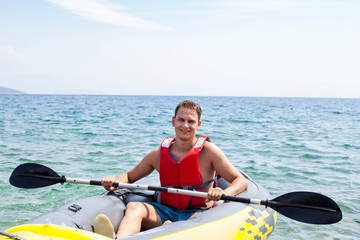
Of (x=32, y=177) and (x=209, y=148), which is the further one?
(x=32, y=177)

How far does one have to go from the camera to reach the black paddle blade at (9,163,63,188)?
3.51 meters

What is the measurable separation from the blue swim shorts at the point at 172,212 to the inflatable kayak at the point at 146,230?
230 mm

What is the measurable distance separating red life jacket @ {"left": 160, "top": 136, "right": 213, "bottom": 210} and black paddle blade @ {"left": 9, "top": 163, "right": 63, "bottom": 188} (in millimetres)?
986

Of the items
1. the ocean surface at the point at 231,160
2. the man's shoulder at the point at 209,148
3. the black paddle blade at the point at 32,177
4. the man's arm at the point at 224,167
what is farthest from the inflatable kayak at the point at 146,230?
the ocean surface at the point at 231,160

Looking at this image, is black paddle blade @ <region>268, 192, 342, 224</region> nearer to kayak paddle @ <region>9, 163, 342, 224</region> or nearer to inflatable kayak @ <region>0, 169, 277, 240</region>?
kayak paddle @ <region>9, 163, 342, 224</region>

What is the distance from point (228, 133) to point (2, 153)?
701 centimetres

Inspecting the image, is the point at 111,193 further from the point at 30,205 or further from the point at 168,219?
the point at 30,205

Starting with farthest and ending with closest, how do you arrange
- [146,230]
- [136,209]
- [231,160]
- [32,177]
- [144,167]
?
[231,160] < [32,177] < [144,167] < [136,209] < [146,230]

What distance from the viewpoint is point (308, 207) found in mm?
3070

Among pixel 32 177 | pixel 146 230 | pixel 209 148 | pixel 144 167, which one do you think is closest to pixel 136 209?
pixel 146 230

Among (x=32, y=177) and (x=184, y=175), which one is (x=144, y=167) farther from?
(x=32, y=177)

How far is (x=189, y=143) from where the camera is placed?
3287mm

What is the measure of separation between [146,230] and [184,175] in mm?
578

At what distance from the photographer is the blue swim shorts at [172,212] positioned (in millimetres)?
3180
